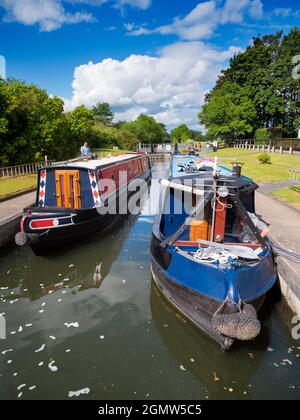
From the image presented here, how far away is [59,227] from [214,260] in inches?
199

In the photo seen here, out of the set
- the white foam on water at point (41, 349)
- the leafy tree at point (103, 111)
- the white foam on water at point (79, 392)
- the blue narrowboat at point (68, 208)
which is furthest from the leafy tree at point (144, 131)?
the white foam on water at point (79, 392)

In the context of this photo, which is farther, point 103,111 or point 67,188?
point 103,111

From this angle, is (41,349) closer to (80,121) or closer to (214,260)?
(214,260)

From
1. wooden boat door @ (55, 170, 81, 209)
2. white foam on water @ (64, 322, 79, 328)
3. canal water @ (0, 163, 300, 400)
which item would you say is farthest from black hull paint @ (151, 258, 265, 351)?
wooden boat door @ (55, 170, 81, 209)

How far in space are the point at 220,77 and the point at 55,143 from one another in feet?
157

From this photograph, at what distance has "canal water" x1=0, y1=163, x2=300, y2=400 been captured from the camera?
4125 mm

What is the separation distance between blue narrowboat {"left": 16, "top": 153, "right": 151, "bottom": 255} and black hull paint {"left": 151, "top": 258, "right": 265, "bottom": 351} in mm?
3841

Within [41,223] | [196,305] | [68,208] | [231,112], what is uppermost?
[231,112]

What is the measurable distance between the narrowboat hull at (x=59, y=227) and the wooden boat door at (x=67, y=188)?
62 cm

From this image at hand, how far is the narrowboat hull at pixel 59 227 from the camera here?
805 cm

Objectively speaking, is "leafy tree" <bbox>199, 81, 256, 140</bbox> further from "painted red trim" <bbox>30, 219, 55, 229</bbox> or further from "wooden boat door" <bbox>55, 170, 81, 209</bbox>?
"painted red trim" <bbox>30, 219, 55, 229</bbox>

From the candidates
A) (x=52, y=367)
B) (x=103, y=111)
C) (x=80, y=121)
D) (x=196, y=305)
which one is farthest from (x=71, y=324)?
(x=103, y=111)

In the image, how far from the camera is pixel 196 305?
15.9 ft
